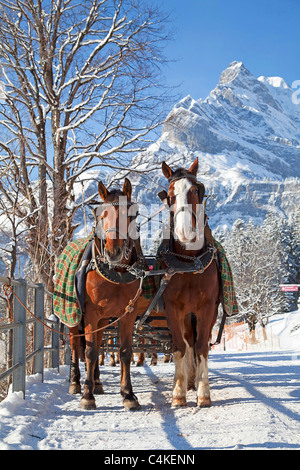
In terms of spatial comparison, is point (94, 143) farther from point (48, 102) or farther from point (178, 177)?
point (178, 177)

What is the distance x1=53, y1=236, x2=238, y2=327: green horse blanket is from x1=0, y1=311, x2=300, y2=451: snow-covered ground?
3.24ft

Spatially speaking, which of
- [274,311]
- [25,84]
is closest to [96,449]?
[25,84]

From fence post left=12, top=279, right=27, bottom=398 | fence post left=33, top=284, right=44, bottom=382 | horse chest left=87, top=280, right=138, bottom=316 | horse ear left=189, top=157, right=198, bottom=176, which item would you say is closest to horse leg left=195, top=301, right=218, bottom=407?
horse chest left=87, top=280, right=138, bottom=316

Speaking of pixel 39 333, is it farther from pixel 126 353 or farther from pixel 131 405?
pixel 131 405

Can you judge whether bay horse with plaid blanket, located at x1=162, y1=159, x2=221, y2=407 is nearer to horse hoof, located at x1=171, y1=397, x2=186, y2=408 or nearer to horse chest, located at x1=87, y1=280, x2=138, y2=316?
horse hoof, located at x1=171, y1=397, x2=186, y2=408

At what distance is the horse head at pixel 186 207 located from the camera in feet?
15.4

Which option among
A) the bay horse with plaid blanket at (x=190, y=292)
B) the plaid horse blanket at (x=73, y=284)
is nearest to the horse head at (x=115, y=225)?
the plaid horse blanket at (x=73, y=284)

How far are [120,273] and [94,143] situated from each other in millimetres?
7242

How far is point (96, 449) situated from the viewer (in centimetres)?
313

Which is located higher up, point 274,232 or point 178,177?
point 274,232

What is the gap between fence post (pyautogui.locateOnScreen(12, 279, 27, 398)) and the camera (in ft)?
15.7

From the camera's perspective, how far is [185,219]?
4.65m

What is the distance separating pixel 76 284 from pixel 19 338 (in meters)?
0.85

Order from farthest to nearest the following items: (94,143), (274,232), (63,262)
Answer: (274,232), (94,143), (63,262)
